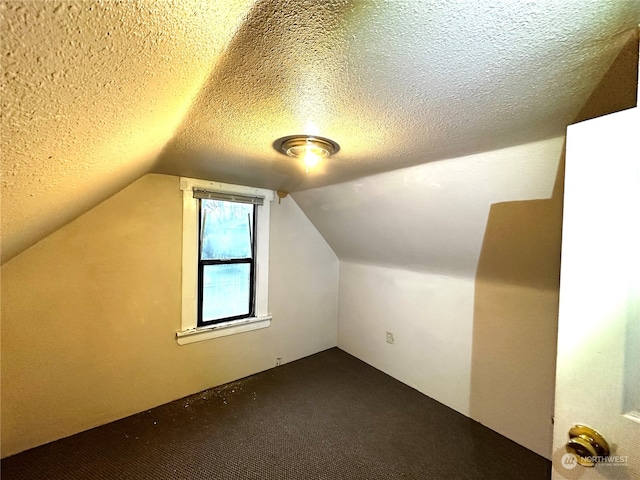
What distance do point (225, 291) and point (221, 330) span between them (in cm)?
37

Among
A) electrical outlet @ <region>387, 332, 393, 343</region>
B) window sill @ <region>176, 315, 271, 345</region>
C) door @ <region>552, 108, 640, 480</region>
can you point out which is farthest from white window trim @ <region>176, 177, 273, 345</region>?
door @ <region>552, 108, 640, 480</region>

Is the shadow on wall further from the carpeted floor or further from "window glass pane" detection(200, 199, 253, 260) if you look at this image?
"window glass pane" detection(200, 199, 253, 260)

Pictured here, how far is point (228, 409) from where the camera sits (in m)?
2.30

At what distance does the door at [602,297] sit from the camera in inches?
24.4

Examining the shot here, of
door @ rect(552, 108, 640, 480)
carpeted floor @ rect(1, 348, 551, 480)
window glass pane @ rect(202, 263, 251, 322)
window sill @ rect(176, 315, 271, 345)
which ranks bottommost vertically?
carpeted floor @ rect(1, 348, 551, 480)

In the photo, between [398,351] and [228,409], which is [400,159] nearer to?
[398,351]

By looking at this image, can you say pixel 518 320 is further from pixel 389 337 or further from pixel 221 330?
pixel 221 330

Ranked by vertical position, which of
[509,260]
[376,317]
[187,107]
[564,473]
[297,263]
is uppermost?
[187,107]

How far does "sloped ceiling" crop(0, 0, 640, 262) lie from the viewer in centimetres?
43

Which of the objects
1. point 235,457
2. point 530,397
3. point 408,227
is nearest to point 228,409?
point 235,457

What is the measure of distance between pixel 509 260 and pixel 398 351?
146 cm

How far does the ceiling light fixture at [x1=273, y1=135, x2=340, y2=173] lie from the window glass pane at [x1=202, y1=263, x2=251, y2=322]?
1.55 m

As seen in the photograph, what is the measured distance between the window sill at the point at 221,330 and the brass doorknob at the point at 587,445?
8.16 ft

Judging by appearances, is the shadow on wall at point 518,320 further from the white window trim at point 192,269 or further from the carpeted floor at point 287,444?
the white window trim at point 192,269
